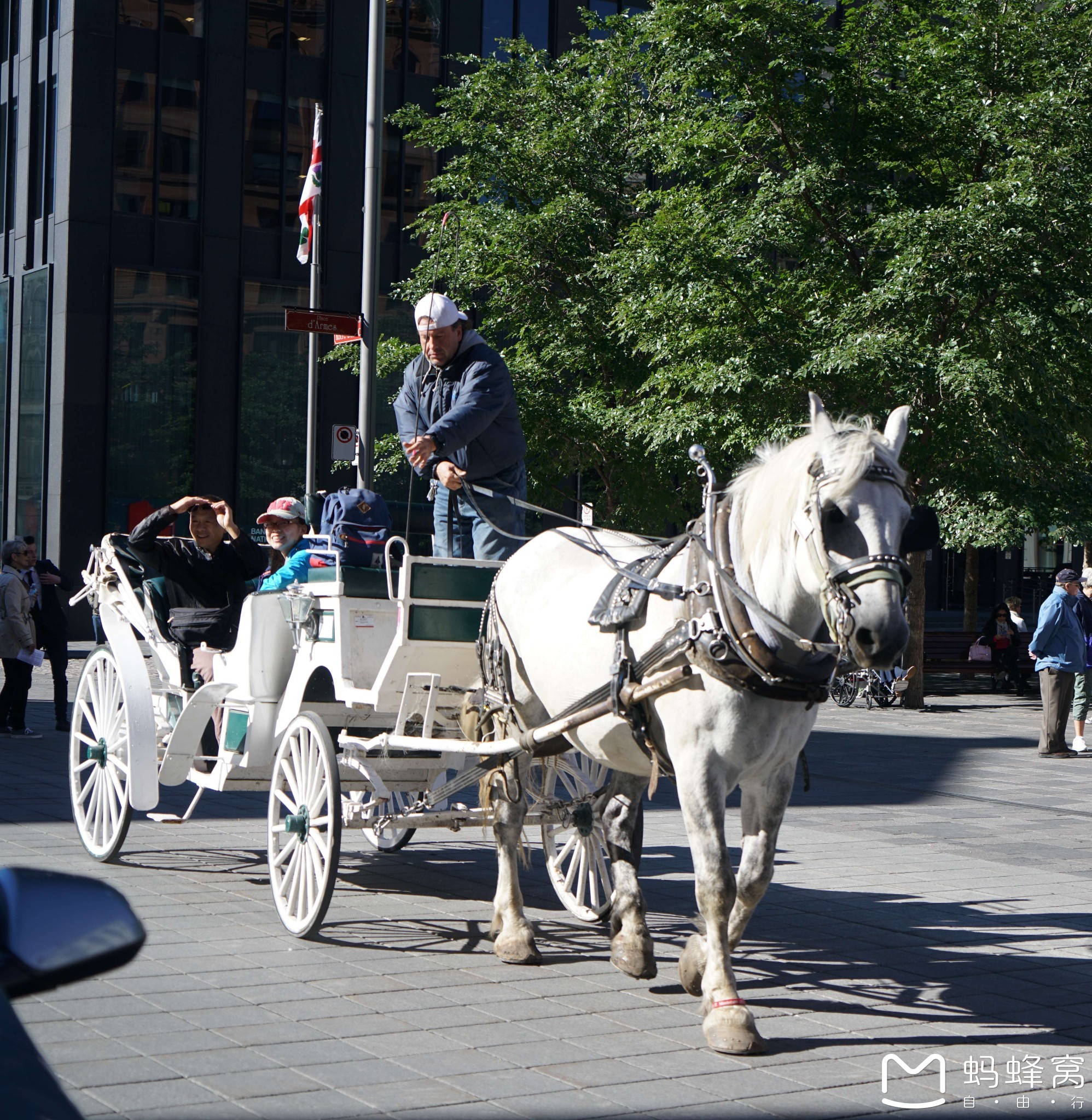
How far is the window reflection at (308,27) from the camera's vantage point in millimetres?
29266

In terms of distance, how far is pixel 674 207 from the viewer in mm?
18141

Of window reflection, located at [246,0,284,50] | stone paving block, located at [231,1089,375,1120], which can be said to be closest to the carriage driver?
stone paving block, located at [231,1089,375,1120]

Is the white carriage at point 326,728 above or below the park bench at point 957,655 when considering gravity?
above

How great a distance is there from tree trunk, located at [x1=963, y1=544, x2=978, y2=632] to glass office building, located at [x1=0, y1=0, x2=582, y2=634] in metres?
13.7

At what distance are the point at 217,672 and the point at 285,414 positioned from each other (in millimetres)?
22179

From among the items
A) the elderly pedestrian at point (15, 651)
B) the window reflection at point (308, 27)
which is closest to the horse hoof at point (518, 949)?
the elderly pedestrian at point (15, 651)

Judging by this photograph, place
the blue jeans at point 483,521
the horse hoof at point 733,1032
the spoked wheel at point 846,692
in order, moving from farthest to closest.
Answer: the spoked wheel at point 846,692
the blue jeans at point 483,521
the horse hoof at point 733,1032

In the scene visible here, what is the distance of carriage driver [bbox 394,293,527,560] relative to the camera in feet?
21.5

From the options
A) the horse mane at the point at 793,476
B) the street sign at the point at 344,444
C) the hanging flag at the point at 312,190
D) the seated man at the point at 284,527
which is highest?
the hanging flag at the point at 312,190

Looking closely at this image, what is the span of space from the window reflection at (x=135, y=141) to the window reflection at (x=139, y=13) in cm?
96

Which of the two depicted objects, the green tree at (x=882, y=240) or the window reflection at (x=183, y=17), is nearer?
the green tree at (x=882, y=240)

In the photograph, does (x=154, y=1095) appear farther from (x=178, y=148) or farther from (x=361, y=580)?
(x=178, y=148)

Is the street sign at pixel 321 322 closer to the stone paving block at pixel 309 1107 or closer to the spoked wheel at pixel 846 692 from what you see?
the spoked wheel at pixel 846 692

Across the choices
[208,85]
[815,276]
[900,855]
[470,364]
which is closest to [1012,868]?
[900,855]
